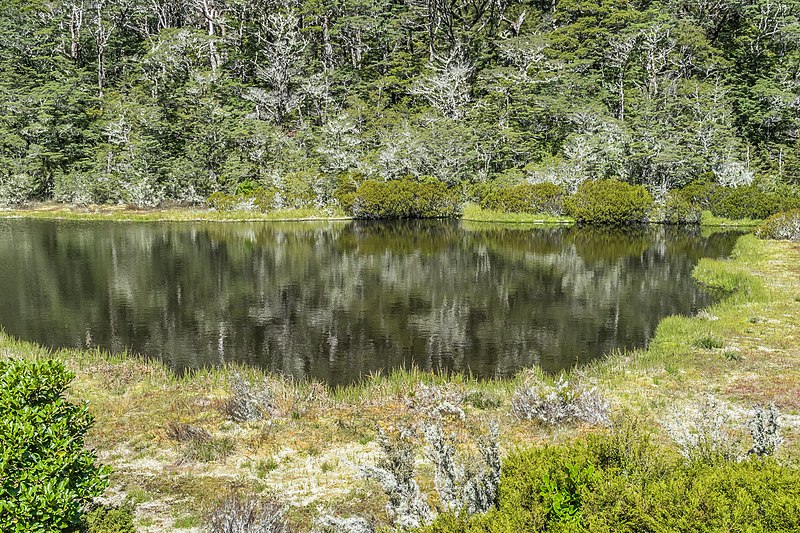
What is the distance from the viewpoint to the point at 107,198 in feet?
201

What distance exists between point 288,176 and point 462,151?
16930 millimetres

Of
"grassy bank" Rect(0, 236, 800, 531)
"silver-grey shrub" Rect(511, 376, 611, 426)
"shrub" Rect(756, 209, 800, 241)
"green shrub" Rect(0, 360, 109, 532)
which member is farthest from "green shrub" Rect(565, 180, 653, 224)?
"green shrub" Rect(0, 360, 109, 532)

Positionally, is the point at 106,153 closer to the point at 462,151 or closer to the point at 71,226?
the point at 71,226

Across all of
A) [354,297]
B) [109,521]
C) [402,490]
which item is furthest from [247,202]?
[402,490]

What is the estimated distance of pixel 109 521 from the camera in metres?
6.16

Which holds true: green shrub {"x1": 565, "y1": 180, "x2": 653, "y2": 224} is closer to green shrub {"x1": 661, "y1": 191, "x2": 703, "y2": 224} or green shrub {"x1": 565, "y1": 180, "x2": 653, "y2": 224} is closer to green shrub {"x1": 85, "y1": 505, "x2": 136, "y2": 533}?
green shrub {"x1": 661, "y1": 191, "x2": 703, "y2": 224}

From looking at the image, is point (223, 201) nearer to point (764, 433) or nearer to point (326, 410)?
point (326, 410)

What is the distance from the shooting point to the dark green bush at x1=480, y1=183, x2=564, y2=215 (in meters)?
47.2

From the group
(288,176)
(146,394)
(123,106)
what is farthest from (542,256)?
(123,106)

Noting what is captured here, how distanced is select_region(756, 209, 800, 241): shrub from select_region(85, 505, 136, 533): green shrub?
34965 millimetres

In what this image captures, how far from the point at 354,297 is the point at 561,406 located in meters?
12.8

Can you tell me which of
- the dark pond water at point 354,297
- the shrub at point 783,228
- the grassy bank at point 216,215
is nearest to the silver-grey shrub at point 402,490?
the dark pond water at point 354,297

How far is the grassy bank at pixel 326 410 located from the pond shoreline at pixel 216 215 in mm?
32088

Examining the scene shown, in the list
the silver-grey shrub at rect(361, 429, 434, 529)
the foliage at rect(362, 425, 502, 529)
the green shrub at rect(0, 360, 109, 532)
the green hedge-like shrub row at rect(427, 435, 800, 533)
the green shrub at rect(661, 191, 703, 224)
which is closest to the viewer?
the green hedge-like shrub row at rect(427, 435, 800, 533)
